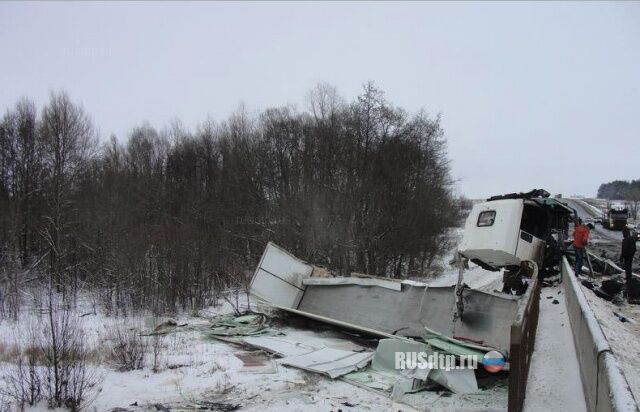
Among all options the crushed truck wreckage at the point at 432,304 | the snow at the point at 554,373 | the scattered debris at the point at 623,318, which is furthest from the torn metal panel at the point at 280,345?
the scattered debris at the point at 623,318

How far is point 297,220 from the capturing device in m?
25.5

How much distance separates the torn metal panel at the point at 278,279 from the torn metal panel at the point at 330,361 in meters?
4.31

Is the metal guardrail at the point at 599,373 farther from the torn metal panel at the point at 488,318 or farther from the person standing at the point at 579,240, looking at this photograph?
the person standing at the point at 579,240

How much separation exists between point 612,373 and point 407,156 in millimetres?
24590

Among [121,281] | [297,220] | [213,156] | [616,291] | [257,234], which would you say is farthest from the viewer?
[213,156]

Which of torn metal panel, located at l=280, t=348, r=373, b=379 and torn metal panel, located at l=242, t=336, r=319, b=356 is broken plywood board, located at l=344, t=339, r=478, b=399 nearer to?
torn metal panel, located at l=280, t=348, r=373, b=379

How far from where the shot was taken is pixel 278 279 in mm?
13266

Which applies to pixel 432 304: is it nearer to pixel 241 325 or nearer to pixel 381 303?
pixel 381 303

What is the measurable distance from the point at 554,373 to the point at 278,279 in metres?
8.42

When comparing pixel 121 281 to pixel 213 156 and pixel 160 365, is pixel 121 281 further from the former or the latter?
pixel 213 156

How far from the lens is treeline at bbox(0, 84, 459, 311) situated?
71.2 feet

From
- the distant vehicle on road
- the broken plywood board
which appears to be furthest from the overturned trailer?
the distant vehicle on road

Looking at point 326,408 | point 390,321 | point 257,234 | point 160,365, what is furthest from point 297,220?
point 326,408

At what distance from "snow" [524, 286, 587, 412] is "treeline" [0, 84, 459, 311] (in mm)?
12882
